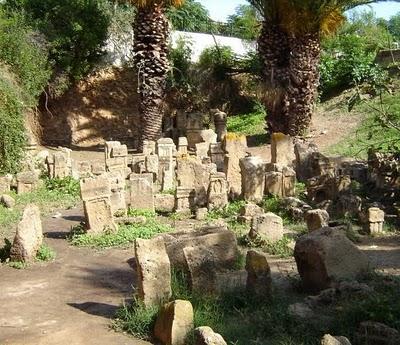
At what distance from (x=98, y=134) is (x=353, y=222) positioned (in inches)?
650

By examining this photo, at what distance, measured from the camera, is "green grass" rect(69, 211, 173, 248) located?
36.4 feet

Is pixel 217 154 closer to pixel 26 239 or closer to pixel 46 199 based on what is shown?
pixel 46 199

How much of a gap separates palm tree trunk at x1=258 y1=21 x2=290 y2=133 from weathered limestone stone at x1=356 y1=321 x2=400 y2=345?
1582 centimetres

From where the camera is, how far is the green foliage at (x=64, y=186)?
16.1m

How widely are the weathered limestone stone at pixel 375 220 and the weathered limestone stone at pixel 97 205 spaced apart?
4.28 metres

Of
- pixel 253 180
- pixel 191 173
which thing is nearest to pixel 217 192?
pixel 253 180

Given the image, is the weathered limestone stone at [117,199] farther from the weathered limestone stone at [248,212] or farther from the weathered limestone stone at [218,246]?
the weathered limestone stone at [218,246]

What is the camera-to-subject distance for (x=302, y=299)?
25.0 ft

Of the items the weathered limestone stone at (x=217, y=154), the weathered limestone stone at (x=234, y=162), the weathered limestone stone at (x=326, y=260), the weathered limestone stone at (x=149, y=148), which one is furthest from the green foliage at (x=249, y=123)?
the weathered limestone stone at (x=326, y=260)

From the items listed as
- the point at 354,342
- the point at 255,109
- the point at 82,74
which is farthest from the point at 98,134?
the point at 354,342

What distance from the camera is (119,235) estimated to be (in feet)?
37.2

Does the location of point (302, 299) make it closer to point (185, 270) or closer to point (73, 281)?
point (185, 270)

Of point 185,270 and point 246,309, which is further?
point 185,270

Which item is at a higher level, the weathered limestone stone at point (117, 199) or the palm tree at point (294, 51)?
the palm tree at point (294, 51)
